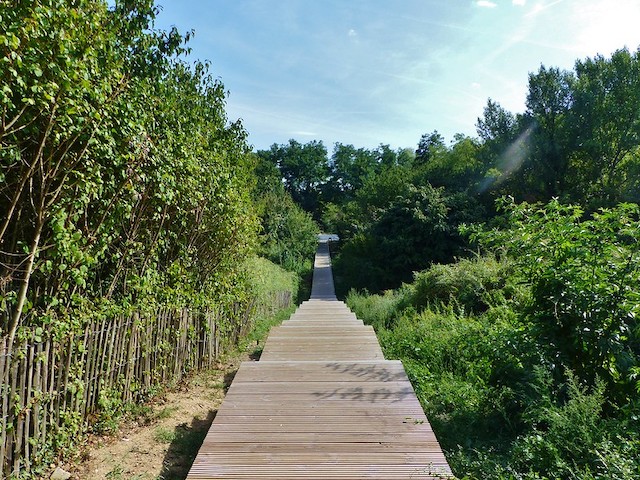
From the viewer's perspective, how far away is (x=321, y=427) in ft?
9.63

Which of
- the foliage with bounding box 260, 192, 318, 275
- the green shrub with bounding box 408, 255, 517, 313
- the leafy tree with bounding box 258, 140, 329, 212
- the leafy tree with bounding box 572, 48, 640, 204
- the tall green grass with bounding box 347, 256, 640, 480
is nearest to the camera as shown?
the tall green grass with bounding box 347, 256, 640, 480

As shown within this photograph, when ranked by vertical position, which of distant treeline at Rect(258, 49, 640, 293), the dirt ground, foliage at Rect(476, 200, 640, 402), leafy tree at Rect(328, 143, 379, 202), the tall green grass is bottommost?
the dirt ground

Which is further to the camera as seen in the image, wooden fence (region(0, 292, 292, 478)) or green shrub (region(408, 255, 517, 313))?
green shrub (region(408, 255, 517, 313))

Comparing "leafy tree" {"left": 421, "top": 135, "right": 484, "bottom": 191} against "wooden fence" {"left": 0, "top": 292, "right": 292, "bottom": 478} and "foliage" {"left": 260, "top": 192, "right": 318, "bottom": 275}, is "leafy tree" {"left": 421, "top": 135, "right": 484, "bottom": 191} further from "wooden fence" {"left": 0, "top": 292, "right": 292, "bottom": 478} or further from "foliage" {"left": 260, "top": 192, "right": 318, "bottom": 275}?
"wooden fence" {"left": 0, "top": 292, "right": 292, "bottom": 478}

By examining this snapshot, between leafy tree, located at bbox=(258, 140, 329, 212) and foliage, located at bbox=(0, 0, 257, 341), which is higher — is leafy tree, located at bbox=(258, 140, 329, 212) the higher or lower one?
the higher one

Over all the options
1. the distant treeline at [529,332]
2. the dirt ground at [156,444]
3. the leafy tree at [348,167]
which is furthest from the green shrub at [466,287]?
the leafy tree at [348,167]

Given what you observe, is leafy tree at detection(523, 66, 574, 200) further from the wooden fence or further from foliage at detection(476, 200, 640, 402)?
the wooden fence

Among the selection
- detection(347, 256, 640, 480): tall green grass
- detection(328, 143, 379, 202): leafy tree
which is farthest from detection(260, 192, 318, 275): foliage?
detection(328, 143, 379, 202): leafy tree

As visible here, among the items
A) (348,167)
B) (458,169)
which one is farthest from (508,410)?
(348,167)

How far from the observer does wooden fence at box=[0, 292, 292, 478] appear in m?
2.84

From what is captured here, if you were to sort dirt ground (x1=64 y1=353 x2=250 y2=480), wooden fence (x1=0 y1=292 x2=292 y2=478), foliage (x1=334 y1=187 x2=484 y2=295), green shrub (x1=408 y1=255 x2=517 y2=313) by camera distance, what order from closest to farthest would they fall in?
wooden fence (x1=0 y1=292 x2=292 y2=478)
dirt ground (x1=64 y1=353 x2=250 y2=480)
green shrub (x1=408 y1=255 x2=517 y2=313)
foliage (x1=334 y1=187 x2=484 y2=295)

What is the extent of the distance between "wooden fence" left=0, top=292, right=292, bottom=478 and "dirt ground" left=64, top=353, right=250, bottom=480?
230mm

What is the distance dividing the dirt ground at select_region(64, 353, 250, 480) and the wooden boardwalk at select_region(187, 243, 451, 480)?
32.6 inches

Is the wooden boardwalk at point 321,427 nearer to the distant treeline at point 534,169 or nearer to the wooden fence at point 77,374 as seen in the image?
the wooden fence at point 77,374
